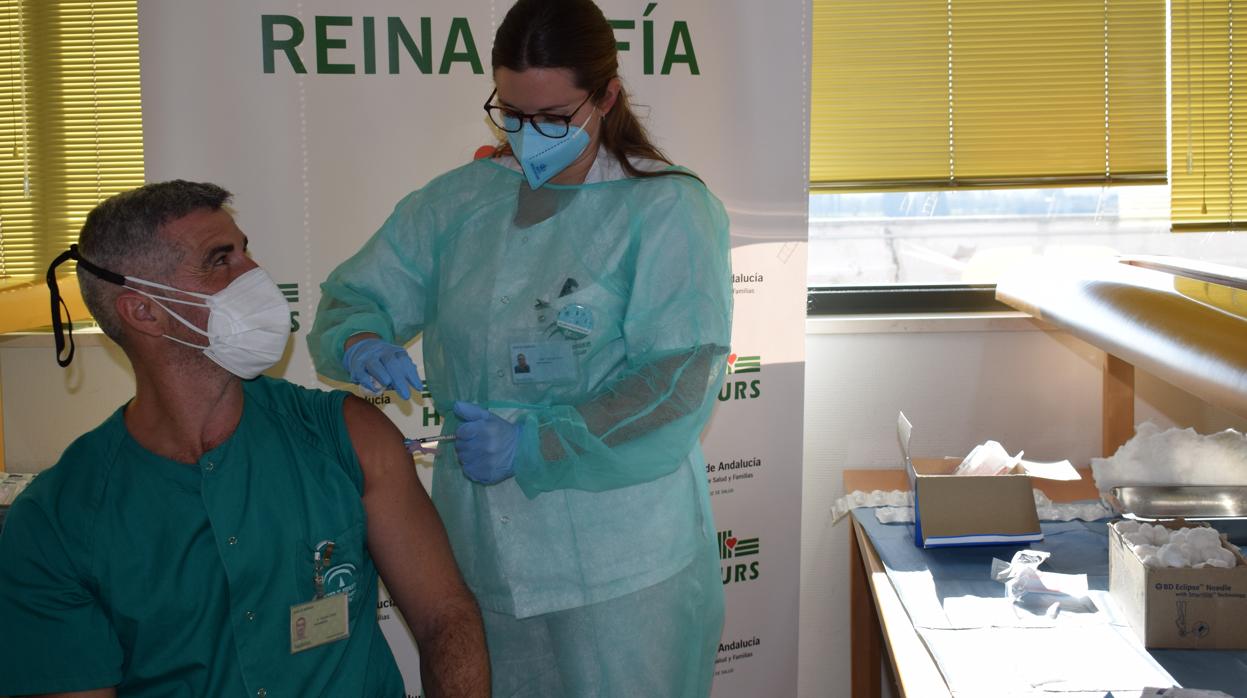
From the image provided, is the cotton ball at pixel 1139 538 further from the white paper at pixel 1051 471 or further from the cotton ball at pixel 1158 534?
the white paper at pixel 1051 471

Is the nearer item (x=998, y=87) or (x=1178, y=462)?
(x=1178, y=462)

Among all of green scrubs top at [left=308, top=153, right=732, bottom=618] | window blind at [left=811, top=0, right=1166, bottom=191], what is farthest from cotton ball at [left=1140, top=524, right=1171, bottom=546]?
window blind at [left=811, top=0, right=1166, bottom=191]

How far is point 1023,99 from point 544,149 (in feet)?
6.05

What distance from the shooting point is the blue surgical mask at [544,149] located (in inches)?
65.4

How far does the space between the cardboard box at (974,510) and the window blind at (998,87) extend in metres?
1.11

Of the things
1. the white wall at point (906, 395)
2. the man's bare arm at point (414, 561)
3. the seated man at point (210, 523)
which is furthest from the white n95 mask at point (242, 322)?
the white wall at point (906, 395)

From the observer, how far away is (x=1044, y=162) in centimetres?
297

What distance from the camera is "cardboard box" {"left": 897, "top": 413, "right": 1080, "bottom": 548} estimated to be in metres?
2.12

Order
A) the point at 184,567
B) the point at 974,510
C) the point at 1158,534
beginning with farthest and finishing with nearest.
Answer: the point at 974,510 → the point at 1158,534 → the point at 184,567

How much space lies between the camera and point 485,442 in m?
1.51

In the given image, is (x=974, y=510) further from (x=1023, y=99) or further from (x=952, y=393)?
(x=1023, y=99)

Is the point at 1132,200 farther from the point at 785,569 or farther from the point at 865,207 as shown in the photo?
the point at 785,569

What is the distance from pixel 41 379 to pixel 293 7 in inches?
52.2

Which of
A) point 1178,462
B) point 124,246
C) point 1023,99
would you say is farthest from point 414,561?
point 1023,99
